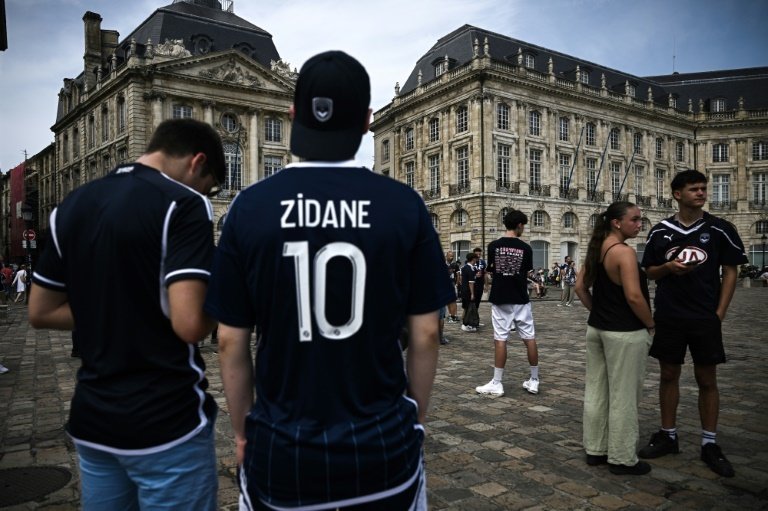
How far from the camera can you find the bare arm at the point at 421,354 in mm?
1650

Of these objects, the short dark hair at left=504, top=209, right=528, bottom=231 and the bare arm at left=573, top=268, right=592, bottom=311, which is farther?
the short dark hair at left=504, top=209, right=528, bottom=231

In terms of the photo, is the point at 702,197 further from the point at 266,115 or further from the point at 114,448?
the point at 266,115

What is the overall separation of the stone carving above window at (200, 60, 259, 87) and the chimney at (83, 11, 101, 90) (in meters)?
13.2

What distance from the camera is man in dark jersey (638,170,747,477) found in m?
4.09

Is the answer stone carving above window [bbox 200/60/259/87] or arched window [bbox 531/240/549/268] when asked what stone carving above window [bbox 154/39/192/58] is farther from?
arched window [bbox 531/240/549/268]

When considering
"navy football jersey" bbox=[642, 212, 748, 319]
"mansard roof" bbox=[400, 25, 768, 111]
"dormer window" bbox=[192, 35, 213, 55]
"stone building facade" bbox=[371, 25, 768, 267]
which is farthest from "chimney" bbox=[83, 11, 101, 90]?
"navy football jersey" bbox=[642, 212, 748, 319]

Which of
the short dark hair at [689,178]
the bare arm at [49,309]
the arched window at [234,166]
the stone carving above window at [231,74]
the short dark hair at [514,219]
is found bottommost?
the bare arm at [49,309]

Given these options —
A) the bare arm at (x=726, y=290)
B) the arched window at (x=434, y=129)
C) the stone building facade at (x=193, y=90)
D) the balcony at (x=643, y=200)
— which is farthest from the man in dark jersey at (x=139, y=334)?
the balcony at (x=643, y=200)

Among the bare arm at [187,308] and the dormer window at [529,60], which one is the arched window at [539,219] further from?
the bare arm at [187,308]

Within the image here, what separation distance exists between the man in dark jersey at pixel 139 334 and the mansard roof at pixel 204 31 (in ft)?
134

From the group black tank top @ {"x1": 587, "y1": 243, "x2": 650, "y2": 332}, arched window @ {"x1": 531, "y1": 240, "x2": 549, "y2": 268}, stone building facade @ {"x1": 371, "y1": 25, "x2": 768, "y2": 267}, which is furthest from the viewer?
arched window @ {"x1": 531, "y1": 240, "x2": 549, "y2": 268}

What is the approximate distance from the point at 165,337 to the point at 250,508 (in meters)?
0.60

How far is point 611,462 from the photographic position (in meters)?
3.92

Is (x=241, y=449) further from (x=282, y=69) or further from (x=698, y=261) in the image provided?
(x=282, y=69)
